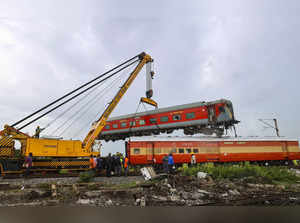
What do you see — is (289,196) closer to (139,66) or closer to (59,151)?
(59,151)

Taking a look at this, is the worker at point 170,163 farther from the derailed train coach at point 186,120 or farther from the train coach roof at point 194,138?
the derailed train coach at point 186,120

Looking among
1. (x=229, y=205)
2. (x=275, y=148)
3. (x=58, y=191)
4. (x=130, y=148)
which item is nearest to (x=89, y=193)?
(x=58, y=191)

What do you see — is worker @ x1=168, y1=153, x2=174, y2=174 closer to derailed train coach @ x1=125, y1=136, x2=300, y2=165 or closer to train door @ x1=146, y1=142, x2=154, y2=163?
derailed train coach @ x1=125, y1=136, x2=300, y2=165

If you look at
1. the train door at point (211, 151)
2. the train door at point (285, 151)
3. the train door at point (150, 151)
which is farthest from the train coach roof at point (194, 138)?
the train door at point (285, 151)

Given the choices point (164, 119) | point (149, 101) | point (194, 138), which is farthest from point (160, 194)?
point (164, 119)

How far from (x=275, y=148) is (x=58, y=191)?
1880 centimetres

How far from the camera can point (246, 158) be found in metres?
16.7

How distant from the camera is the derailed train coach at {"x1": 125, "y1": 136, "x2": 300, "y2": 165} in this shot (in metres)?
15.0

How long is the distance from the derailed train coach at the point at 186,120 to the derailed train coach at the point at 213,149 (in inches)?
71.8

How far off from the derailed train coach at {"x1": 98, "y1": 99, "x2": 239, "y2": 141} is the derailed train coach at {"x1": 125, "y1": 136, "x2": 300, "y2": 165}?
1.82 m

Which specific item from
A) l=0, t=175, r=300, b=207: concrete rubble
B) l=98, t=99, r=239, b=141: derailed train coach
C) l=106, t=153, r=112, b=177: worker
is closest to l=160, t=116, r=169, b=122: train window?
l=98, t=99, r=239, b=141: derailed train coach

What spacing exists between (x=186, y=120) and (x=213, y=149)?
3.94m

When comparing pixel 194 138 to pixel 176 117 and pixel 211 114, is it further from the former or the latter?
pixel 176 117

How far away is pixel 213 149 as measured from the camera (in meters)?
16.2
